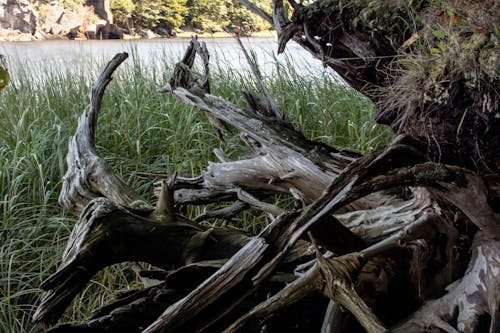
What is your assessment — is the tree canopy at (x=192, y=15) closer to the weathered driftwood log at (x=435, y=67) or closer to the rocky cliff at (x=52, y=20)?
the rocky cliff at (x=52, y=20)

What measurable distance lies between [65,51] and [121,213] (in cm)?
486

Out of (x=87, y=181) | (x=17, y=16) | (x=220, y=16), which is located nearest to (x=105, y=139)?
(x=87, y=181)

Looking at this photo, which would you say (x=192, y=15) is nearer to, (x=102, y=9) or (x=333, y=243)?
(x=102, y=9)

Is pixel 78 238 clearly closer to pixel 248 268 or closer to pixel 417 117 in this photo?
pixel 248 268

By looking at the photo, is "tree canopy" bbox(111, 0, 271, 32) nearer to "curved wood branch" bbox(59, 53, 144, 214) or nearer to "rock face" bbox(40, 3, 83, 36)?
"rock face" bbox(40, 3, 83, 36)

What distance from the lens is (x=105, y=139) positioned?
10.5 feet

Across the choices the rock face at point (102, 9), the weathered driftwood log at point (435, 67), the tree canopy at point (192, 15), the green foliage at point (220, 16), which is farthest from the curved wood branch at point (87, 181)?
the rock face at point (102, 9)

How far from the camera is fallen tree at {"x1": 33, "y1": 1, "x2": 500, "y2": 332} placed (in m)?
1.26

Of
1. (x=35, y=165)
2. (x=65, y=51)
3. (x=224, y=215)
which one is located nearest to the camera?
(x=224, y=215)

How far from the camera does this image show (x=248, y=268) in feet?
4.20

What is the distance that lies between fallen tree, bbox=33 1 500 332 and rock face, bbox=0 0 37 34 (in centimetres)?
1188

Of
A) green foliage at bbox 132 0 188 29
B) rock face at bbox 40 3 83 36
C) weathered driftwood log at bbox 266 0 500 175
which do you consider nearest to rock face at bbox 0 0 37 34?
rock face at bbox 40 3 83 36

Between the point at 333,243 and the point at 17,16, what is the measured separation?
41.6 ft

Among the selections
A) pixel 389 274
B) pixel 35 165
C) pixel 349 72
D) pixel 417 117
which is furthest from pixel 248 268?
pixel 35 165
